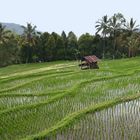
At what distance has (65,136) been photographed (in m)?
9.69

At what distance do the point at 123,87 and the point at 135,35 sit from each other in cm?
2324

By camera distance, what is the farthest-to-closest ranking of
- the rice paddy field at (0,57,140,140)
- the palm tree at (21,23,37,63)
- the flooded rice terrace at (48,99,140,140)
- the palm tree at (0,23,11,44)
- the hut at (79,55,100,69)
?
the palm tree at (21,23,37,63) → the palm tree at (0,23,11,44) → the hut at (79,55,100,69) → the rice paddy field at (0,57,140,140) → the flooded rice terrace at (48,99,140,140)

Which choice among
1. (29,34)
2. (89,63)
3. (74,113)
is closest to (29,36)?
(29,34)

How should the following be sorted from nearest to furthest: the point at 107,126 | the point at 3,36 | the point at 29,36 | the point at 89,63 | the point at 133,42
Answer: the point at 107,126, the point at 89,63, the point at 3,36, the point at 133,42, the point at 29,36

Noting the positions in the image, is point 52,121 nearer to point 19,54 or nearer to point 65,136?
point 65,136

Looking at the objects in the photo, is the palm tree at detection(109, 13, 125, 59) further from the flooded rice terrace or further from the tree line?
the flooded rice terrace

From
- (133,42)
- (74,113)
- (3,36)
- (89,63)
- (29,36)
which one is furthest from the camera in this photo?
(29,36)

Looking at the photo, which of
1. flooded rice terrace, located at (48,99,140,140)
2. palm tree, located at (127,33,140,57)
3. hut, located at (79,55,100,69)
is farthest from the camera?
palm tree, located at (127,33,140,57)

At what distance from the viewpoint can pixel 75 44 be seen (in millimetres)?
42906

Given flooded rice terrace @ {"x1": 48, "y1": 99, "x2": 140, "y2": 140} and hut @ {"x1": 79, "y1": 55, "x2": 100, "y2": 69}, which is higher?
hut @ {"x1": 79, "y1": 55, "x2": 100, "y2": 69}

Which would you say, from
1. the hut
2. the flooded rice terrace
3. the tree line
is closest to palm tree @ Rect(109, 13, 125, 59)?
the tree line

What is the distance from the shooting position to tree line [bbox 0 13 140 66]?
4081 cm

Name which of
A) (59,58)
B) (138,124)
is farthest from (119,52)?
(138,124)

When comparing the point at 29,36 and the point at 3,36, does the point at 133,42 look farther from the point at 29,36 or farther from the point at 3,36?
the point at 3,36
